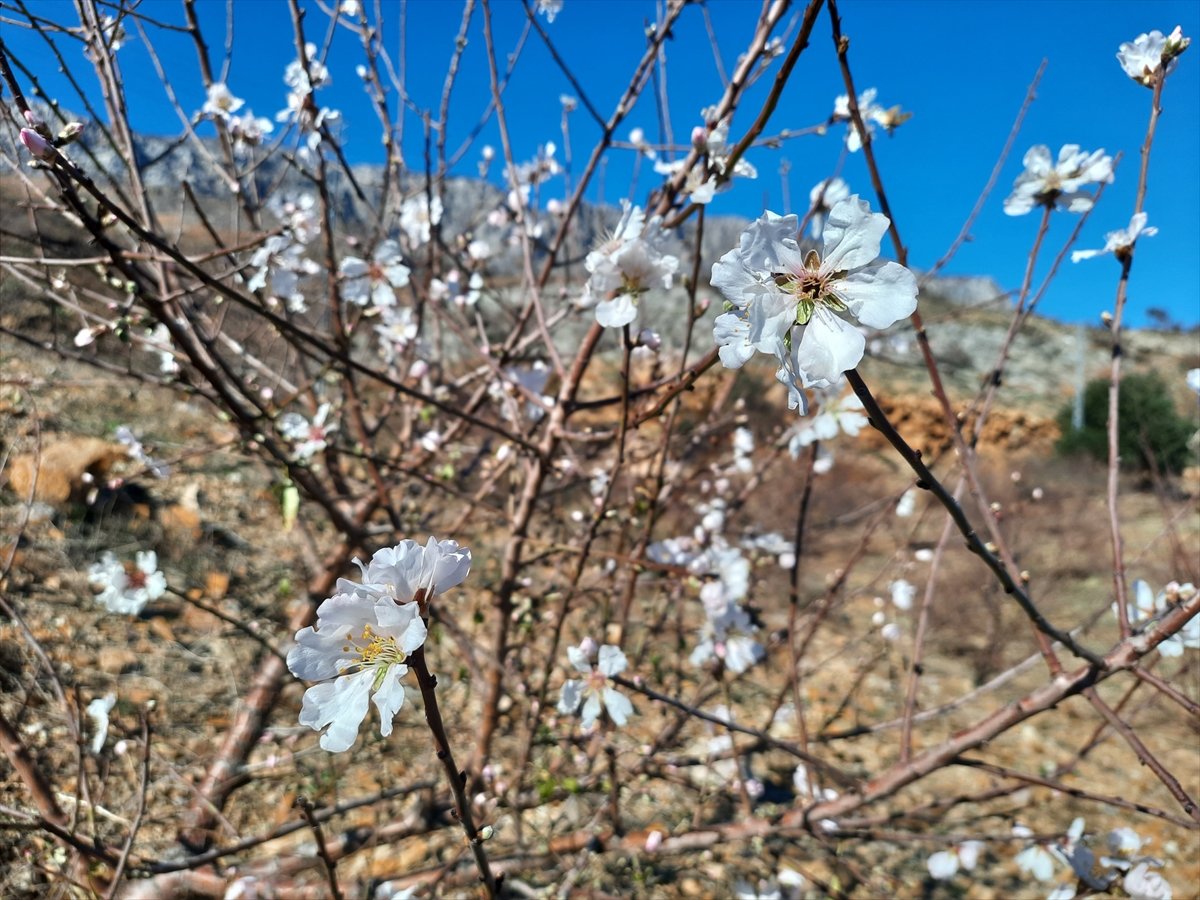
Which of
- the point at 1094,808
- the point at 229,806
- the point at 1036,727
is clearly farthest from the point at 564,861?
the point at 1036,727

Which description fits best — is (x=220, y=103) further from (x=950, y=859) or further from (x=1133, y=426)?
(x=1133, y=426)

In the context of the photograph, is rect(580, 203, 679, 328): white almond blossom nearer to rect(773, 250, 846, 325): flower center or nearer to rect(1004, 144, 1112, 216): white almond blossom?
rect(773, 250, 846, 325): flower center

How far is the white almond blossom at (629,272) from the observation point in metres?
1.20

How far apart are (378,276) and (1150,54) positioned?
1986 mm

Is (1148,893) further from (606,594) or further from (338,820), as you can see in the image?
(338,820)

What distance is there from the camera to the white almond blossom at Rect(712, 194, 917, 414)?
0.70 metres

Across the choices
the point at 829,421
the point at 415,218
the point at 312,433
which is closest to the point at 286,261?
the point at 312,433

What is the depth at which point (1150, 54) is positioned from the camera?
1.13m

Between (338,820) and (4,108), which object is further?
(338,820)

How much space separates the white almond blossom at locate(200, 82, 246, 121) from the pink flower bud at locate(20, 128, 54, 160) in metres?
1.38

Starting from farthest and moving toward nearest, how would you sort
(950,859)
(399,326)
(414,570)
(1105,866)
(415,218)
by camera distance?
(415,218) < (399,326) < (950,859) < (1105,866) < (414,570)

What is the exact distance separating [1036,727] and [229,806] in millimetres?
3996

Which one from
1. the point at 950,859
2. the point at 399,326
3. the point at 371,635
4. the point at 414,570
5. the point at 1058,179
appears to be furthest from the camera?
the point at 399,326

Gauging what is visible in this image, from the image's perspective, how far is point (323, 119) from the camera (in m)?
1.80
